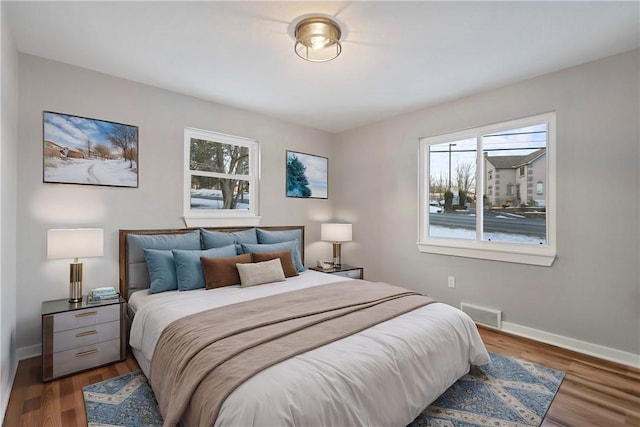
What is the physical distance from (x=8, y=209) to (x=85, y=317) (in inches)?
36.6

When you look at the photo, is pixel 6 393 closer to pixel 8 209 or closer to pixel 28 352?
pixel 28 352

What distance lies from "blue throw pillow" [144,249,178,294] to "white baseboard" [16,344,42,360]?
3.20 ft

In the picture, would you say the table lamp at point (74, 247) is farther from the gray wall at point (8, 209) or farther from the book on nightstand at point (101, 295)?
the gray wall at point (8, 209)

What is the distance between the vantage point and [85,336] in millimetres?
2371

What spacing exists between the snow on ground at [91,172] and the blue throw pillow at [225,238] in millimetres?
858

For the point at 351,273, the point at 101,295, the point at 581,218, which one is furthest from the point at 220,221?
the point at 581,218

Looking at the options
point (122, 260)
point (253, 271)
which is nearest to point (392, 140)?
point (253, 271)

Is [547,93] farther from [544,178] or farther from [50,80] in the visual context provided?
[50,80]

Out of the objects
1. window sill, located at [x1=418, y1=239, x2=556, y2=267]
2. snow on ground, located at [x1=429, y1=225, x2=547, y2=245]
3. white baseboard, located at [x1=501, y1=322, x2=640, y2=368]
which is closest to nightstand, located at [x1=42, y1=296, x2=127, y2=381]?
window sill, located at [x1=418, y1=239, x2=556, y2=267]

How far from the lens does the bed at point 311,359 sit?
1.28 meters

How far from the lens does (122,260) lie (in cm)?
292

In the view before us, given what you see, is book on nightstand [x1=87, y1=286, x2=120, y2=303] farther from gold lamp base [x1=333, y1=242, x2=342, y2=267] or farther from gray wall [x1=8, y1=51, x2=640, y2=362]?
gold lamp base [x1=333, y1=242, x2=342, y2=267]

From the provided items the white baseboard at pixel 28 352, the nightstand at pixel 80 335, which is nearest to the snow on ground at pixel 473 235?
the nightstand at pixel 80 335

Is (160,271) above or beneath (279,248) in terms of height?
beneath
